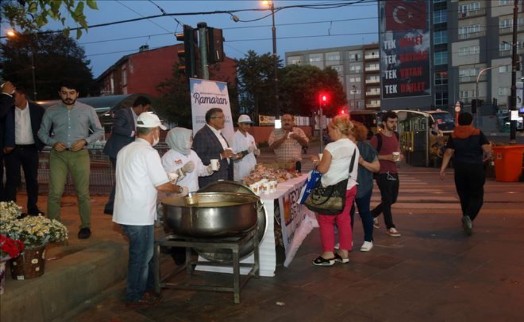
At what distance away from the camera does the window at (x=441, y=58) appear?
74188 mm

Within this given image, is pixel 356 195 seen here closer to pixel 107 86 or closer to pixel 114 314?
pixel 114 314

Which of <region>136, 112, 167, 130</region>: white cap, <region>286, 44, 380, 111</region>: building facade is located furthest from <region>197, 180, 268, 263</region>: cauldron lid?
<region>286, 44, 380, 111</region>: building facade

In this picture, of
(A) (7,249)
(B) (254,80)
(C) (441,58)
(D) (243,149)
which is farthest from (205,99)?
(C) (441,58)

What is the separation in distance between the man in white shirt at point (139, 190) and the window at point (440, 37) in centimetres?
7688

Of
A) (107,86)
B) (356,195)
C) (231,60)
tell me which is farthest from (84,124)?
(107,86)

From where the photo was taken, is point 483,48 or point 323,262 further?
point 483,48

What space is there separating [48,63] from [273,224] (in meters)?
50.6

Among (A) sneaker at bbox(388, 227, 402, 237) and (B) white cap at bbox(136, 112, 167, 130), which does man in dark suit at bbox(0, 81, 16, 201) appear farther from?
(A) sneaker at bbox(388, 227, 402, 237)

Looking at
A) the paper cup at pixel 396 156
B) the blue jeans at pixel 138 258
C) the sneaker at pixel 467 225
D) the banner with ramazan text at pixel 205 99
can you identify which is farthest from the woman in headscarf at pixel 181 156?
the sneaker at pixel 467 225

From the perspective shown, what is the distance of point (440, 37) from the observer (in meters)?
74.2

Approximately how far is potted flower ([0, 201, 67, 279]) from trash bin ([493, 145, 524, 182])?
1329cm

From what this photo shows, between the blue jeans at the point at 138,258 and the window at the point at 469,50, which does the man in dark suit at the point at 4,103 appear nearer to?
the blue jeans at the point at 138,258

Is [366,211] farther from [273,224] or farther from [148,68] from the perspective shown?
[148,68]

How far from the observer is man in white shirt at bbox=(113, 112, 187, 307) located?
437 cm
